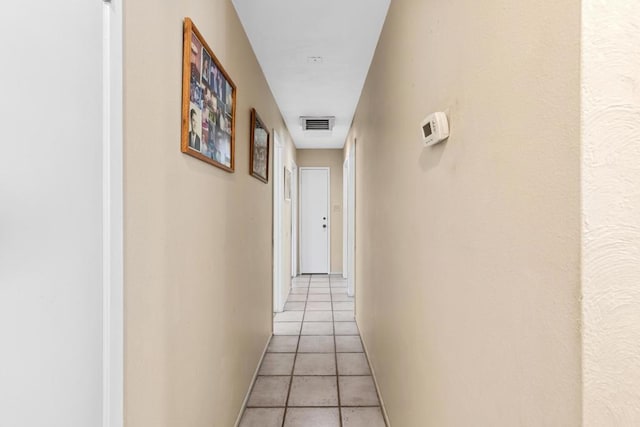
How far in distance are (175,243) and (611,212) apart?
1.14 metres

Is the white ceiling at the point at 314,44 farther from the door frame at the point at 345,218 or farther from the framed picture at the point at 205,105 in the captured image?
the door frame at the point at 345,218

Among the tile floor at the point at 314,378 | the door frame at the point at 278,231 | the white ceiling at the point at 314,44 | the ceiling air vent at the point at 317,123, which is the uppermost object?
the white ceiling at the point at 314,44

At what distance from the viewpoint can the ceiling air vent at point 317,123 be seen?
4.20 metres

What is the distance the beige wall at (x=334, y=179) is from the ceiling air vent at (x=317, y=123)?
1.86 meters

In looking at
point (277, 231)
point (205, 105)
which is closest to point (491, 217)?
point (205, 105)

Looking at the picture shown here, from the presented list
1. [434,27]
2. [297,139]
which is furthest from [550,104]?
[297,139]

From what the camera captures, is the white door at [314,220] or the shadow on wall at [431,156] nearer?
the shadow on wall at [431,156]

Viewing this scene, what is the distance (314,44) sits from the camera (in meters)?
→ 2.38
